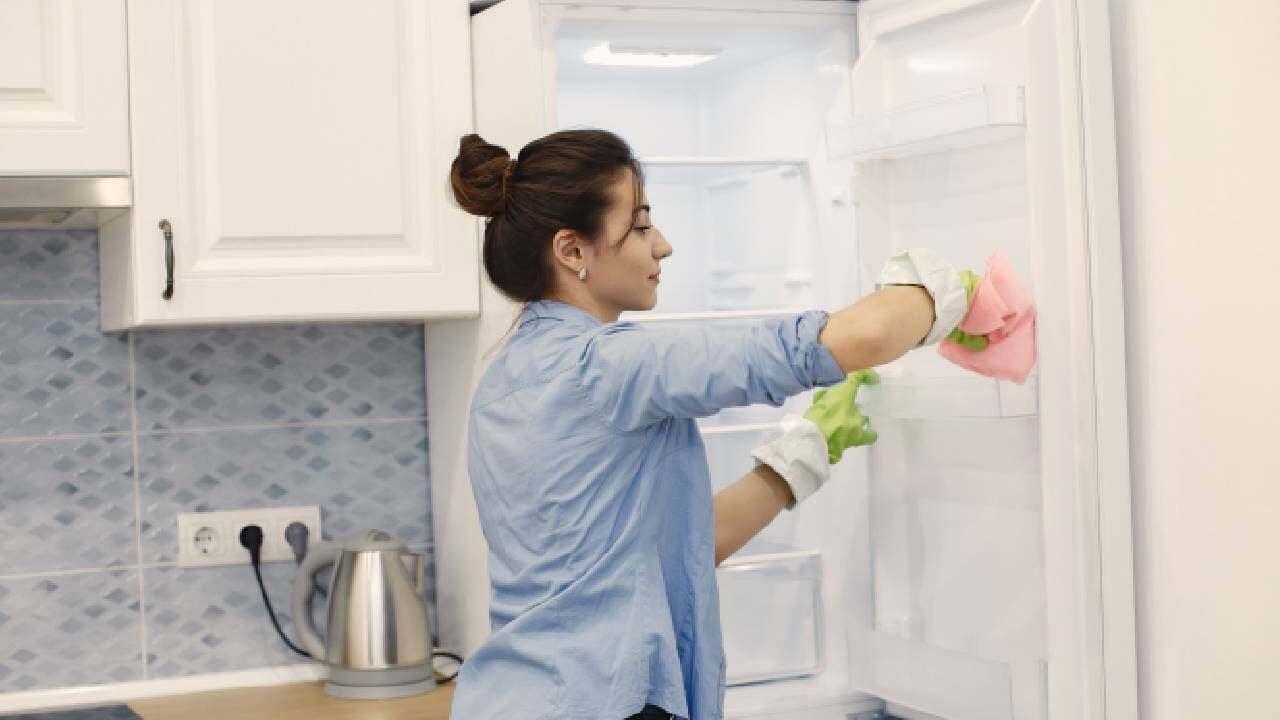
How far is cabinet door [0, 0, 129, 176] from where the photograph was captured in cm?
180

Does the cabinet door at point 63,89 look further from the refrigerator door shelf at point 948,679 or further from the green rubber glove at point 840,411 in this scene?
the refrigerator door shelf at point 948,679

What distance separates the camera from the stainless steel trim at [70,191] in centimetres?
183

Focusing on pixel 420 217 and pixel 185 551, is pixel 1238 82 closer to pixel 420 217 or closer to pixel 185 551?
pixel 420 217

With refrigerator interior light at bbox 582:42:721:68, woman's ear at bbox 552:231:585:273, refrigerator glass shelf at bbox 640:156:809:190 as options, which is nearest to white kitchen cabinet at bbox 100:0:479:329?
refrigerator interior light at bbox 582:42:721:68

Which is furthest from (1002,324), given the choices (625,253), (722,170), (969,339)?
(722,170)

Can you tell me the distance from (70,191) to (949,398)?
1.16 meters

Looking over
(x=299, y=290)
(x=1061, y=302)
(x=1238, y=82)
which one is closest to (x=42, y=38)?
(x=299, y=290)

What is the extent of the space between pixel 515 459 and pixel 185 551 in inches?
35.8

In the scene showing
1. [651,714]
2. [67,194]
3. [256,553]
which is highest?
→ [67,194]

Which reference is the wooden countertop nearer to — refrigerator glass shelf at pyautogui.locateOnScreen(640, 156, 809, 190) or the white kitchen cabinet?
the white kitchen cabinet

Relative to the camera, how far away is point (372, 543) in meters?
2.10

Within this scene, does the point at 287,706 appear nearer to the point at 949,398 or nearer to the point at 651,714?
the point at 651,714

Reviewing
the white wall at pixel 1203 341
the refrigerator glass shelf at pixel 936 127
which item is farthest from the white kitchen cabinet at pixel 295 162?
the white wall at pixel 1203 341

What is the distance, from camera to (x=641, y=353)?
142 cm
